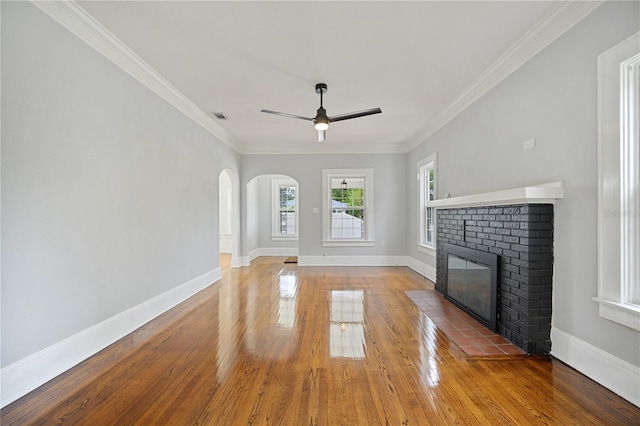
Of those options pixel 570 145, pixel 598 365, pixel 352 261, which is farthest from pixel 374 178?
pixel 598 365

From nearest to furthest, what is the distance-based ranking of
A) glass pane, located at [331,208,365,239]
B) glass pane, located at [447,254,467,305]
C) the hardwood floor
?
1. the hardwood floor
2. glass pane, located at [447,254,467,305]
3. glass pane, located at [331,208,365,239]

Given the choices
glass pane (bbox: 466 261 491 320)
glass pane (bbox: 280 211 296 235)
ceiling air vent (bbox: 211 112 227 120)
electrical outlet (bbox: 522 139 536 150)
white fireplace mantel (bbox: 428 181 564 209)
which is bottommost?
glass pane (bbox: 466 261 491 320)

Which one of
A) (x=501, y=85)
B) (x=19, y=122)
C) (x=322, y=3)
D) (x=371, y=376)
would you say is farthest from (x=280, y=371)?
(x=501, y=85)

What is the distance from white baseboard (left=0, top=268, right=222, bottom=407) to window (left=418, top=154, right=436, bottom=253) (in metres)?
4.61

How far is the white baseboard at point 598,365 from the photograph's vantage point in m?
1.86

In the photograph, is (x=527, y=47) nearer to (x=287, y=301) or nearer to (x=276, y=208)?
(x=287, y=301)

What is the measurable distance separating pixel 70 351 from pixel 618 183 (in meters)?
4.16

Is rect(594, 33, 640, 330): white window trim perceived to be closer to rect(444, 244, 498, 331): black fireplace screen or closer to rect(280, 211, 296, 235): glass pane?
rect(444, 244, 498, 331): black fireplace screen

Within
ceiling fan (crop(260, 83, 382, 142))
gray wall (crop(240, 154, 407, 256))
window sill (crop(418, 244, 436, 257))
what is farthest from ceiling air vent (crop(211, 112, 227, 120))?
window sill (crop(418, 244, 436, 257))

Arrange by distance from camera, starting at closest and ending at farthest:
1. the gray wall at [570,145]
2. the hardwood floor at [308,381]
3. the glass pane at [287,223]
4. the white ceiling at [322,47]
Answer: the hardwood floor at [308,381], the gray wall at [570,145], the white ceiling at [322,47], the glass pane at [287,223]

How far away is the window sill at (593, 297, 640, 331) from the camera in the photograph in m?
1.81

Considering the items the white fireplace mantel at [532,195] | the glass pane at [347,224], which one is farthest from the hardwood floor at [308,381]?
the glass pane at [347,224]

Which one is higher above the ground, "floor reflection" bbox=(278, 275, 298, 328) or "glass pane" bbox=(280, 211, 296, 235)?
"glass pane" bbox=(280, 211, 296, 235)

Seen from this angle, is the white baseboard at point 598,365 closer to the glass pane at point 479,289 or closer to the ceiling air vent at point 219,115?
the glass pane at point 479,289
